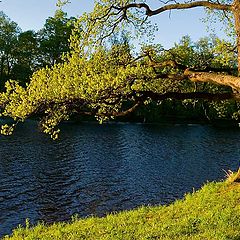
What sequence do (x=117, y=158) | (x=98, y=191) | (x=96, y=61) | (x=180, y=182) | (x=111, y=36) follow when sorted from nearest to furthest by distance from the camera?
(x=96, y=61) < (x=111, y=36) < (x=98, y=191) < (x=180, y=182) < (x=117, y=158)

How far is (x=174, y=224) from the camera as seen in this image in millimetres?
12891

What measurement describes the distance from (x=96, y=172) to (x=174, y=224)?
2364cm

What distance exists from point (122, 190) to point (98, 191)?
1.92 metres

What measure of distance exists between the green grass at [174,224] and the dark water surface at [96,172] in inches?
320

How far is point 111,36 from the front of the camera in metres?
17.5

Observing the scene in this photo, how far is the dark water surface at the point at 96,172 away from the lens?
26.1 metres

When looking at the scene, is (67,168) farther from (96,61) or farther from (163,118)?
(163,118)

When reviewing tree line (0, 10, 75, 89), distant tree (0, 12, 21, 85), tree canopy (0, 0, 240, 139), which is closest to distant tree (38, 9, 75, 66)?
tree line (0, 10, 75, 89)

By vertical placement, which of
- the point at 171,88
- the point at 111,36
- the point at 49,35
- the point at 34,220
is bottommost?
the point at 34,220

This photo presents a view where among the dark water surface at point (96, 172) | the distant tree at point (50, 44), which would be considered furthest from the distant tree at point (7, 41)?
the dark water surface at point (96, 172)

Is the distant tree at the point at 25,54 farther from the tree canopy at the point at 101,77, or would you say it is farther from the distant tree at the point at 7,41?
the tree canopy at the point at 101,77

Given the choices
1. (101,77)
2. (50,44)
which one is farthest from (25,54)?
(101,77)

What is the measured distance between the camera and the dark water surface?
26.1 metres

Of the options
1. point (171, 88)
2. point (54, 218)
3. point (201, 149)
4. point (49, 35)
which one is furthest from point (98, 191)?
point (49, 35)
